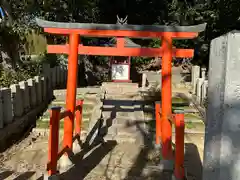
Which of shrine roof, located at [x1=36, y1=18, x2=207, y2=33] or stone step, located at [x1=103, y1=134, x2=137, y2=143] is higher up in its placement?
shrine roof, located at [x1=36, y1=18, x2=207, y2=33]

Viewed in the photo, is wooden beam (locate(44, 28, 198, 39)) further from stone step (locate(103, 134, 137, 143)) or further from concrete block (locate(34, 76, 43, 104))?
concrete block (locate(34, 76, 43, 104))

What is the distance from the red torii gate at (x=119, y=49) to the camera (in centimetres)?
501

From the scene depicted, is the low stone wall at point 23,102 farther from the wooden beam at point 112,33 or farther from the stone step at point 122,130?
the stone step at point 122,130

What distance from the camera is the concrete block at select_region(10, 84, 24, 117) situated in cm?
651

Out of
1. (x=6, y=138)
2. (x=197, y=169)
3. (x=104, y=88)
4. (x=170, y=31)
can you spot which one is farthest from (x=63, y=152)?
(x=104, y=88)

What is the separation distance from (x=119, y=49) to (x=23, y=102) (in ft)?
10.6

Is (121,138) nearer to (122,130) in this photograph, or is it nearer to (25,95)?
(122,130)

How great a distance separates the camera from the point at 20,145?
20.0ft

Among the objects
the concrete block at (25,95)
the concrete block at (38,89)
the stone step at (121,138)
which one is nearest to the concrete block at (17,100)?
the concrete block at (25,95)

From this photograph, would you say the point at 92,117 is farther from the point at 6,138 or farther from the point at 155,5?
the point at 155,5

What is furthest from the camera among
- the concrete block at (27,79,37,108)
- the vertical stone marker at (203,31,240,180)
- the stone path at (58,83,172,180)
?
the concrete block at (27,79,37,108)

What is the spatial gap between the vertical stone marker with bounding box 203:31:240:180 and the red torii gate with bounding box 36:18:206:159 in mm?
3252

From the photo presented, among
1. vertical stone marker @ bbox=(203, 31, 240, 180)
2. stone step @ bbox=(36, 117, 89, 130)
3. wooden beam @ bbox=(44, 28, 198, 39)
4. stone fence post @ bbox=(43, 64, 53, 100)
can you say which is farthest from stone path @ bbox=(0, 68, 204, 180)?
vertical stone marker @ bbox=(203, 31, 240, 180)

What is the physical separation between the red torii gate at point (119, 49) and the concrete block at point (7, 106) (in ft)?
4.70
